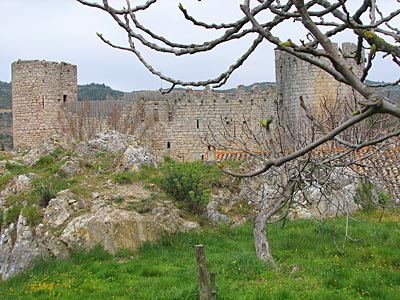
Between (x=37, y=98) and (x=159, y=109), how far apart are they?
525cm

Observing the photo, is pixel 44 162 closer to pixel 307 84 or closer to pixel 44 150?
pixel 44 150

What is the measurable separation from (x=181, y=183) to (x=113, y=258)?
119 inches

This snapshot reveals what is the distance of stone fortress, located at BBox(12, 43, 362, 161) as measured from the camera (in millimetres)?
22172

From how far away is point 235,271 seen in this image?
7262 mm

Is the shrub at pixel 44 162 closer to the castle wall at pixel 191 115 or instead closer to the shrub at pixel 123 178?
the shrub at pixel 123 178

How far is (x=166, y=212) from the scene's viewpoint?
10172mm

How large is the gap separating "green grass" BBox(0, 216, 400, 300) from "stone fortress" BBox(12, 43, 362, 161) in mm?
12621

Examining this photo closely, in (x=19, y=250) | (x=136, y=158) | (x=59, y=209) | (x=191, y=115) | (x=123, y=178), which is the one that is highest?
(x=191, y=115)

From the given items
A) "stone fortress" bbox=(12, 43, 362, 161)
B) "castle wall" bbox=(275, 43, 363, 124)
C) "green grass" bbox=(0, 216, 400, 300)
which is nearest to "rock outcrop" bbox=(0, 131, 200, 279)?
"green grass" bbox=(0, 216, 400, 300)

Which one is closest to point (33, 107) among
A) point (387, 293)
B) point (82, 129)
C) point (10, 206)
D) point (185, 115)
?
point (82, 129)

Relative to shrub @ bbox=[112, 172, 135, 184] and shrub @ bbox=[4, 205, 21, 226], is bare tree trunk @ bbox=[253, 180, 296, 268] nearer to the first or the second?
shrub @ bbox=[112, 172, 135, 184]

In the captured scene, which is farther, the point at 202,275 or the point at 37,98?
the point at 37,98

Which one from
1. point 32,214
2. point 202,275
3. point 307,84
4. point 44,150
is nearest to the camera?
point 202,275

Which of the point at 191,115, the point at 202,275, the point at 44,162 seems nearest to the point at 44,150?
the point at 44,162
